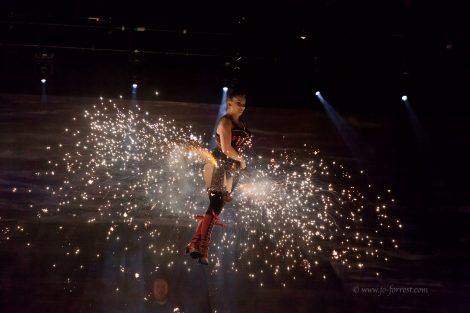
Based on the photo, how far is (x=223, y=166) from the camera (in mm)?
4148

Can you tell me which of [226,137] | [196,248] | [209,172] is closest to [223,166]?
[209,172]

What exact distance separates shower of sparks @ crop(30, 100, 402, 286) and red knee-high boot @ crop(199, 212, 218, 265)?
523mm

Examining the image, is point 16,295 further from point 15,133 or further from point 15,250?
point 15,133

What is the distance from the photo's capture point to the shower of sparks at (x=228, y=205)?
15.9 ft

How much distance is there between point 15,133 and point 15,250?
1781mm

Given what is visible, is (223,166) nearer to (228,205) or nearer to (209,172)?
(209,172)

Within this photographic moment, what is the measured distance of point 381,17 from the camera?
22.1 ft

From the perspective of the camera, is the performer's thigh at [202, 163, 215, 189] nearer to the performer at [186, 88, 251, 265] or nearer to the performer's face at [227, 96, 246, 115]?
the performer at [186, 88, 251, 265]

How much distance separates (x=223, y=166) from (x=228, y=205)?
1.18 metres

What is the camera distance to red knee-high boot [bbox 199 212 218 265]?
4.04 m

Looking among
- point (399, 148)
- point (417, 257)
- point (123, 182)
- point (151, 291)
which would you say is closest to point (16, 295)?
point (151, 291)

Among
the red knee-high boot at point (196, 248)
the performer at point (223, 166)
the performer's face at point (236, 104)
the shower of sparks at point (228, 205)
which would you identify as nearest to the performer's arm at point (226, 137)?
the performer at point (223, 166)

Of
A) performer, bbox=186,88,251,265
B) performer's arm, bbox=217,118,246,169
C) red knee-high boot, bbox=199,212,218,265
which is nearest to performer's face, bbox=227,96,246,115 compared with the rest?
performer, bbox=186,88,251,265

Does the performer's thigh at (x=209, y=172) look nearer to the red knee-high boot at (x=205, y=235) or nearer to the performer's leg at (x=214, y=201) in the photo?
the performer's leg at (x=214, y=201)
